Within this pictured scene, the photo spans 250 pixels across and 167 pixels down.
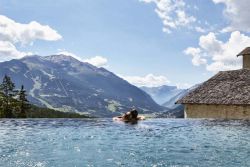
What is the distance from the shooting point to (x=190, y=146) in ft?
75.6

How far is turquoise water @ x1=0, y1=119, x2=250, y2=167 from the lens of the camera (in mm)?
18281

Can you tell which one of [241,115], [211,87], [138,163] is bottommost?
[138,163]

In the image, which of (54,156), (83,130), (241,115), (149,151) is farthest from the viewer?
(241,115)

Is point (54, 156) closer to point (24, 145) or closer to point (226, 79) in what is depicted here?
point (24, 145)

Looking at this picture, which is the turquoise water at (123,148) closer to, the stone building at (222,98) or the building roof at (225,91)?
the stone building at (222,98)

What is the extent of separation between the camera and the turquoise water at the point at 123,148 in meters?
18.3

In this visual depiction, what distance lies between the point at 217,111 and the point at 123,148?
1137 inches

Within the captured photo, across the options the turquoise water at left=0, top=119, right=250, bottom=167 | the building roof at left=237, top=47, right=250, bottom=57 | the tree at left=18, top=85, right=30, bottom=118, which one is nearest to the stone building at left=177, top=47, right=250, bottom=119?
the turquoise water at left=0, top=119, right=250, bottom=167

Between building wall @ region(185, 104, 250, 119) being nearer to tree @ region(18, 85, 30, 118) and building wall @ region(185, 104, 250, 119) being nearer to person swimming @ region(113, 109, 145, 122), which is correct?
person swimming @ region(113, 109, 145, 122)

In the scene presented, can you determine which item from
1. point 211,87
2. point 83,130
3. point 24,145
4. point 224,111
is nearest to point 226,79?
point 211,87

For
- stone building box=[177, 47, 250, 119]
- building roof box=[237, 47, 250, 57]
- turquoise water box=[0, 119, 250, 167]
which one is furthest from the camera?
building roof box=[237, 47, 250, 57]

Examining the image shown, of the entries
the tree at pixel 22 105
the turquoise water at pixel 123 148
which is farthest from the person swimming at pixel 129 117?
the tree at pixel 22 105

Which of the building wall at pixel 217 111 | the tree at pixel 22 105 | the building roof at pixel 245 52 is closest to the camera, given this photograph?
the building wall at pixel 217 111

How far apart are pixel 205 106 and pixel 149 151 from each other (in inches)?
1184
